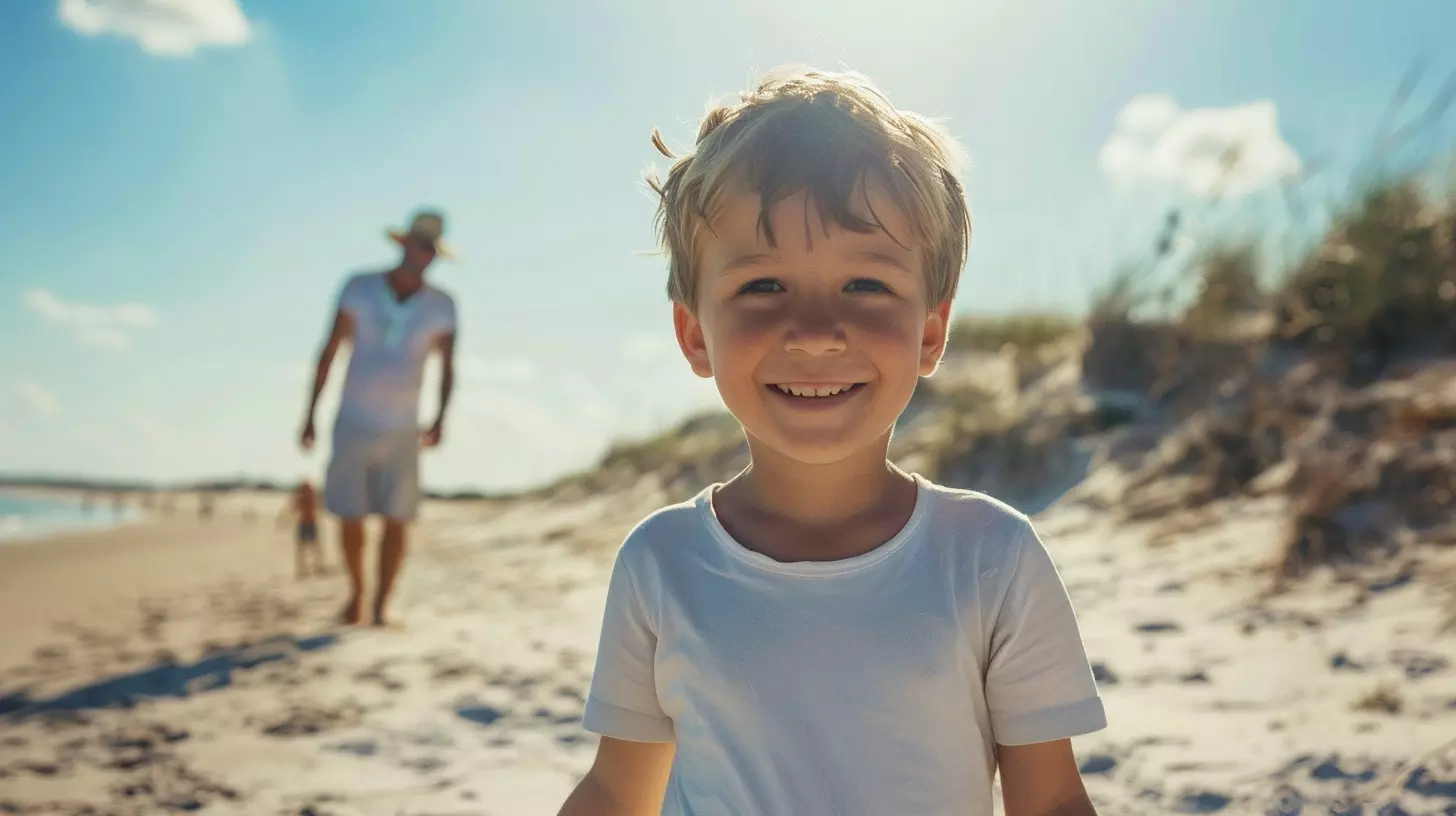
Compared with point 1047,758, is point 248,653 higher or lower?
lower

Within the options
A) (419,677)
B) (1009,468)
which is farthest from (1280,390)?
(419,677)

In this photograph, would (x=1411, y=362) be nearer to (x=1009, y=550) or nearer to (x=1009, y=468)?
(x=1009, y=468)

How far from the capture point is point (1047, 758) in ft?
4.64

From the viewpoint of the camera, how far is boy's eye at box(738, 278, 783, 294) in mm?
1445

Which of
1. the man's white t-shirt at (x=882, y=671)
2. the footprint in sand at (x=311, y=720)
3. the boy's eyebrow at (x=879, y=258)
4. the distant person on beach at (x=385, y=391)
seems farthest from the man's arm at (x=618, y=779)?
the distant person on beach at (x=385, y=391)

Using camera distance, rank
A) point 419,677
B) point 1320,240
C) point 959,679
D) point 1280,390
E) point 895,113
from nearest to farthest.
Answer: point 959,679 < point 895,113 < point 419,677 < point 1280,390 < point 1320,240

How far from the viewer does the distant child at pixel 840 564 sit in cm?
139

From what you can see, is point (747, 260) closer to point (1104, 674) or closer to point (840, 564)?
point (840, 564)

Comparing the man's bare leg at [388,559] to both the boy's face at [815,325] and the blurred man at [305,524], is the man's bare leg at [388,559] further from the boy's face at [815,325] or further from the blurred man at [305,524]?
the boy's face at [815,325]

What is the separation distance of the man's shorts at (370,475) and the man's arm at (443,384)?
0.65ft

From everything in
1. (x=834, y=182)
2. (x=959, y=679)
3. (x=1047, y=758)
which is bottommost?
(x=1047, y=758)

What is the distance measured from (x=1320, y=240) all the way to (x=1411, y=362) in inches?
44.3

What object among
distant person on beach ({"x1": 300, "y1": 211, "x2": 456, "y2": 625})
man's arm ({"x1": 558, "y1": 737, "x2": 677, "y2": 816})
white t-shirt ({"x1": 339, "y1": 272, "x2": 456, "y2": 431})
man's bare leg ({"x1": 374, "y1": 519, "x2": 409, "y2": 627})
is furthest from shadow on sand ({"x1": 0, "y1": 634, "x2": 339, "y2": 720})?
man's arm ({"x1": 558, "y1": 737, "x2": 677, "y2": 816})

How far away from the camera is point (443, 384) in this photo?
17.6ft
